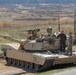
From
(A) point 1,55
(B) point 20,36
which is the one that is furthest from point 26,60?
(B) point 20,36

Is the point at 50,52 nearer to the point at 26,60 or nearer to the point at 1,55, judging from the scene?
the point at 26,60

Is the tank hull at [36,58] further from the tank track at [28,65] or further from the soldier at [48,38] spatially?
the soldier at [48,38]

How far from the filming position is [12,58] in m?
30.7

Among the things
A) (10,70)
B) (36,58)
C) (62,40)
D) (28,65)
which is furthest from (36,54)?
(10,70)

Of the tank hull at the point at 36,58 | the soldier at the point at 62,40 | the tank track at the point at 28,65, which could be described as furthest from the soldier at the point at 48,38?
the tank track at the point at 28,65

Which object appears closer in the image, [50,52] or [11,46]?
[50,52]

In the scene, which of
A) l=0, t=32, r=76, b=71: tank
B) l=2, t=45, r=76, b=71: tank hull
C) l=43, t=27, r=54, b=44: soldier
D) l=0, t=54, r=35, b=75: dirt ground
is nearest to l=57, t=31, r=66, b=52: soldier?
l=0, t=32, r=76, b=71: tank

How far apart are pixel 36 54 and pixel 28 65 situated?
190 cm

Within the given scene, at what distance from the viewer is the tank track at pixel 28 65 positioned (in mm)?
26453

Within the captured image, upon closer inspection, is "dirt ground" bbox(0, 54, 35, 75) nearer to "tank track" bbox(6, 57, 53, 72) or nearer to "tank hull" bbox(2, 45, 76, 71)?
"tank track" bbox(6, 57, 53, 72)

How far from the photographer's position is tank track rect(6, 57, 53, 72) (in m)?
26.5

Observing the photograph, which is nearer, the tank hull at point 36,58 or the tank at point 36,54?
the tank hull at point 36,58

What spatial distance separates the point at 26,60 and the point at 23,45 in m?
1.05

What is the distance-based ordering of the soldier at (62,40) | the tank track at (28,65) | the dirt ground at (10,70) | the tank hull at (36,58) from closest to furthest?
the tank hull at (36,58) → the tank track at (28,65) → the dirt ground at (10,70) → the soldier at (62,40)
